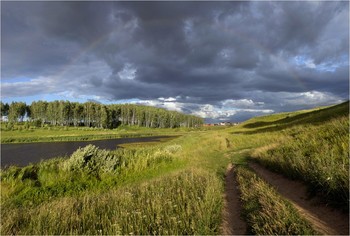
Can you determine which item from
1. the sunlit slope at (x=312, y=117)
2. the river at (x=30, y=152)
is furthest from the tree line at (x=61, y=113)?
the sunlit slope at (x=312, y=117)

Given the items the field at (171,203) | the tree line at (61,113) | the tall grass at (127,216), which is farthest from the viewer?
the tree line at (61,113)

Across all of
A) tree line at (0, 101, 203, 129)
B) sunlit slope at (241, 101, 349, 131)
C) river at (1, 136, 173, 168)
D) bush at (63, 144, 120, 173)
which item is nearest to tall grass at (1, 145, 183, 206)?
bush at (63, 144, 120, 173)

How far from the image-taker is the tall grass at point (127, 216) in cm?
742

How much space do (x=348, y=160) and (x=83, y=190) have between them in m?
12.7

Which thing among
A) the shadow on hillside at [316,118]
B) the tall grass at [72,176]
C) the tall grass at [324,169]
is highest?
the shadow on hillside at [316,118]

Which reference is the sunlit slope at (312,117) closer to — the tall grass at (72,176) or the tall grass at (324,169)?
the tall grass at (324,169)

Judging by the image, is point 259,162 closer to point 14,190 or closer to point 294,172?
point 294,172

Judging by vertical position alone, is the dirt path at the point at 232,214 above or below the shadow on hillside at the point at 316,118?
below

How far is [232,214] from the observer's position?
841 cm

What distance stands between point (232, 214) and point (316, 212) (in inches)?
99.4

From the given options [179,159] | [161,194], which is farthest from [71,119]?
[161,194]

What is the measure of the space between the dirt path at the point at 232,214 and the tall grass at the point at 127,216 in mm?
266

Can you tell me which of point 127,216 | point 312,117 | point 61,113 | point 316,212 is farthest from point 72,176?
point 61,113

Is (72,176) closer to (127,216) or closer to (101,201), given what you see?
(101,201)
